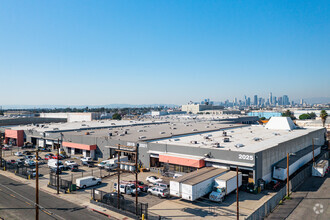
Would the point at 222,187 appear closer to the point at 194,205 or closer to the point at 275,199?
the point at 194,205

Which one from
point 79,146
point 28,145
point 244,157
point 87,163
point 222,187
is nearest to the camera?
point 222,187

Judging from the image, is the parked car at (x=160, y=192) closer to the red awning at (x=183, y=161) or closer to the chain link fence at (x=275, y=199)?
the red awning at (x=183, y=161)

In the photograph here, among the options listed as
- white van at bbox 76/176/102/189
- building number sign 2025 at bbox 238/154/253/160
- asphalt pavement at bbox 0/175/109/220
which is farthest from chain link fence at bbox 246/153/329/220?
white van at bbox 76/176/102/189

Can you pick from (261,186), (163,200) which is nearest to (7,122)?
(163,200)

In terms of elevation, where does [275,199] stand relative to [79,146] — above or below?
below

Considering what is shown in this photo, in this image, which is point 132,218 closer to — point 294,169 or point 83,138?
point 294,169

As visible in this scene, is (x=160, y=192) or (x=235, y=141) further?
(x=235, y=141)

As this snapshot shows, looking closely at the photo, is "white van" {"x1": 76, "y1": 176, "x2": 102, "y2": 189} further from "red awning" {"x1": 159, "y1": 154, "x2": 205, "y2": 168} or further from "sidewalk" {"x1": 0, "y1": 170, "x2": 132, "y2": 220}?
"red awning" {"x1": 159, "y1": 154, "x2": 205, "y2": 168}

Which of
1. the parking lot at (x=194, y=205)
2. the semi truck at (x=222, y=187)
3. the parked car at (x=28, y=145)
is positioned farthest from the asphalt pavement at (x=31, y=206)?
the parked car at (x=28, y=145)

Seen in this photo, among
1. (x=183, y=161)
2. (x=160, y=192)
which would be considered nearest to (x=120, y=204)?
(x=160, y=192)
